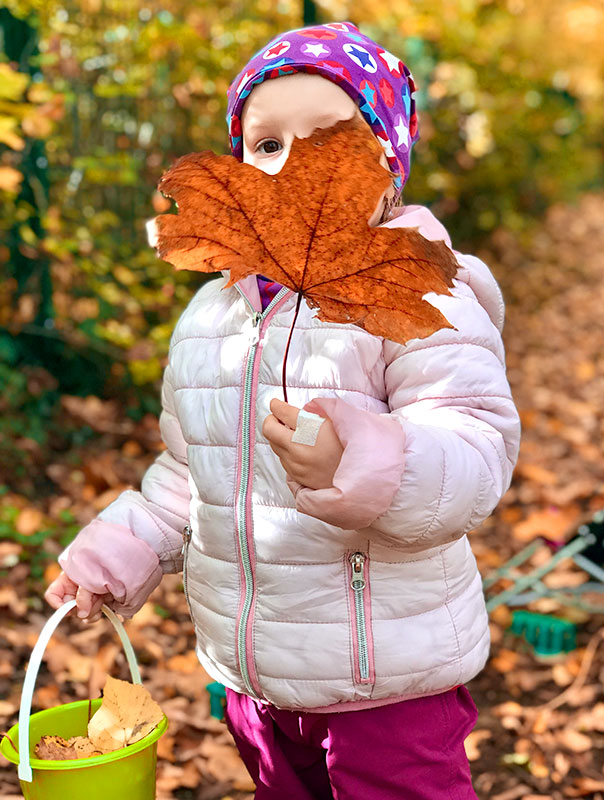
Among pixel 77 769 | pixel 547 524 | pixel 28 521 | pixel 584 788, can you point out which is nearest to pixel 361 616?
pixel 77 769

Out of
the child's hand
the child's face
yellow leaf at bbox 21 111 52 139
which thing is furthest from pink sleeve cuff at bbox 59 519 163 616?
yellow leaf at bbox 21 111 52 139

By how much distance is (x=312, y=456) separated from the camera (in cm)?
115

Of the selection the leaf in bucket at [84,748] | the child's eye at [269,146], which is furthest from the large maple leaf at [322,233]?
the leaf in bucket at [84,748]

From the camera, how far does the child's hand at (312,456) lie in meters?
1.15

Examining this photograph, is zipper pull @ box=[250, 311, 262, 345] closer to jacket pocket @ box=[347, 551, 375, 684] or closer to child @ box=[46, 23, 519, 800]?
child @ box=[46, 23, 519, 800]

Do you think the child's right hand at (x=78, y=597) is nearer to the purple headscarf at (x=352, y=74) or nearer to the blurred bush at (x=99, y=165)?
the purple headscarf at (x=352, y=74)

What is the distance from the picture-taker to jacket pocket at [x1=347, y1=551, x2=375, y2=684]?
57.2 inches

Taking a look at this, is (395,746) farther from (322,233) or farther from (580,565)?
(580,565)

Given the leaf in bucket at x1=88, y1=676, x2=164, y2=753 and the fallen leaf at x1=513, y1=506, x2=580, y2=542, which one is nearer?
the leaf in bucket at x1=88, y1=676, x2=164, y2=753

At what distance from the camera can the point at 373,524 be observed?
1.21m

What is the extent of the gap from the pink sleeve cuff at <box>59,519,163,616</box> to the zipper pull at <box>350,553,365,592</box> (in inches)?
18.4

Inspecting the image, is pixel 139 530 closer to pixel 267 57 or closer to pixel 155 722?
pixel 155 722

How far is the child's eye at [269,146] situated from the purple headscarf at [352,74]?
92 mm

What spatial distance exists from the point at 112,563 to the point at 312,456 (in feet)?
2.24
